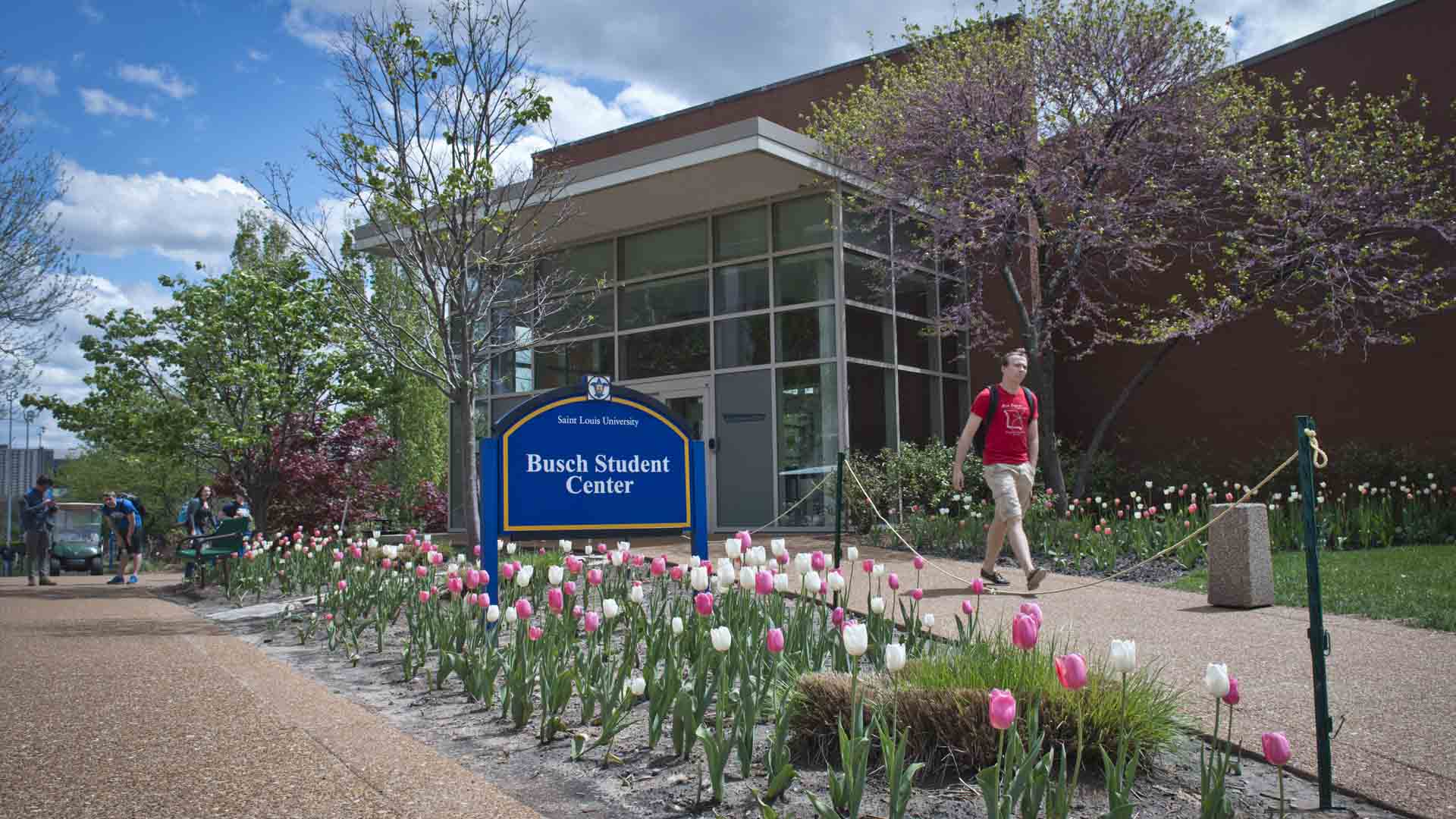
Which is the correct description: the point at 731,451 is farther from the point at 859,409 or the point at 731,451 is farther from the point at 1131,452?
the point at 1131,452

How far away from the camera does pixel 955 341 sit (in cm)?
1703

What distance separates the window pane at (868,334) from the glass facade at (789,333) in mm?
21

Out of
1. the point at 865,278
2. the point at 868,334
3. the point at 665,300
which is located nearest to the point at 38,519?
the point at 665,300

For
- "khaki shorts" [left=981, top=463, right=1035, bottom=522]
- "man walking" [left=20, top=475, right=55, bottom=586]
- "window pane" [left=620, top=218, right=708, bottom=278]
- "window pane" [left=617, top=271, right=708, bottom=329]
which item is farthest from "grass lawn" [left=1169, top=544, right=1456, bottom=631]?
"man walking" [left=20, top=475, right=55, bottom=586]

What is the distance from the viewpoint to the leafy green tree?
16.5 metres

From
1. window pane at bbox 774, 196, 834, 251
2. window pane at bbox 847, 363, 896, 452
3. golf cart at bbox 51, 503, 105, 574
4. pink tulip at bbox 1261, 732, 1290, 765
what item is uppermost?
window pane at bbox 774, 196, 834, 251

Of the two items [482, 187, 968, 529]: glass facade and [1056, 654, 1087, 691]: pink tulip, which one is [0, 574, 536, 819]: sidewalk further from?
[482, 187, 968, 529]: glass facade

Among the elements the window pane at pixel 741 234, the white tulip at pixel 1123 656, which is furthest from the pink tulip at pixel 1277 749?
the window pane at pixel 741 234

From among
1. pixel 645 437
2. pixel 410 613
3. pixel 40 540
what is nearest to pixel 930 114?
pixel 645 437

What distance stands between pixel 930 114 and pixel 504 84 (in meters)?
6.07

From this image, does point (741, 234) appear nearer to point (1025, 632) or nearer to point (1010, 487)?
point (1010, 487)

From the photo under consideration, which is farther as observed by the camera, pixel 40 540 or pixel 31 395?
pixel 31 395

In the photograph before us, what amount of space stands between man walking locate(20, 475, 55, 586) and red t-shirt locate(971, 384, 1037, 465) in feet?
42.5

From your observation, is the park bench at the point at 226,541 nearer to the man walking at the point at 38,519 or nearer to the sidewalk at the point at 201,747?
the sidewalk at the point at 201,747
